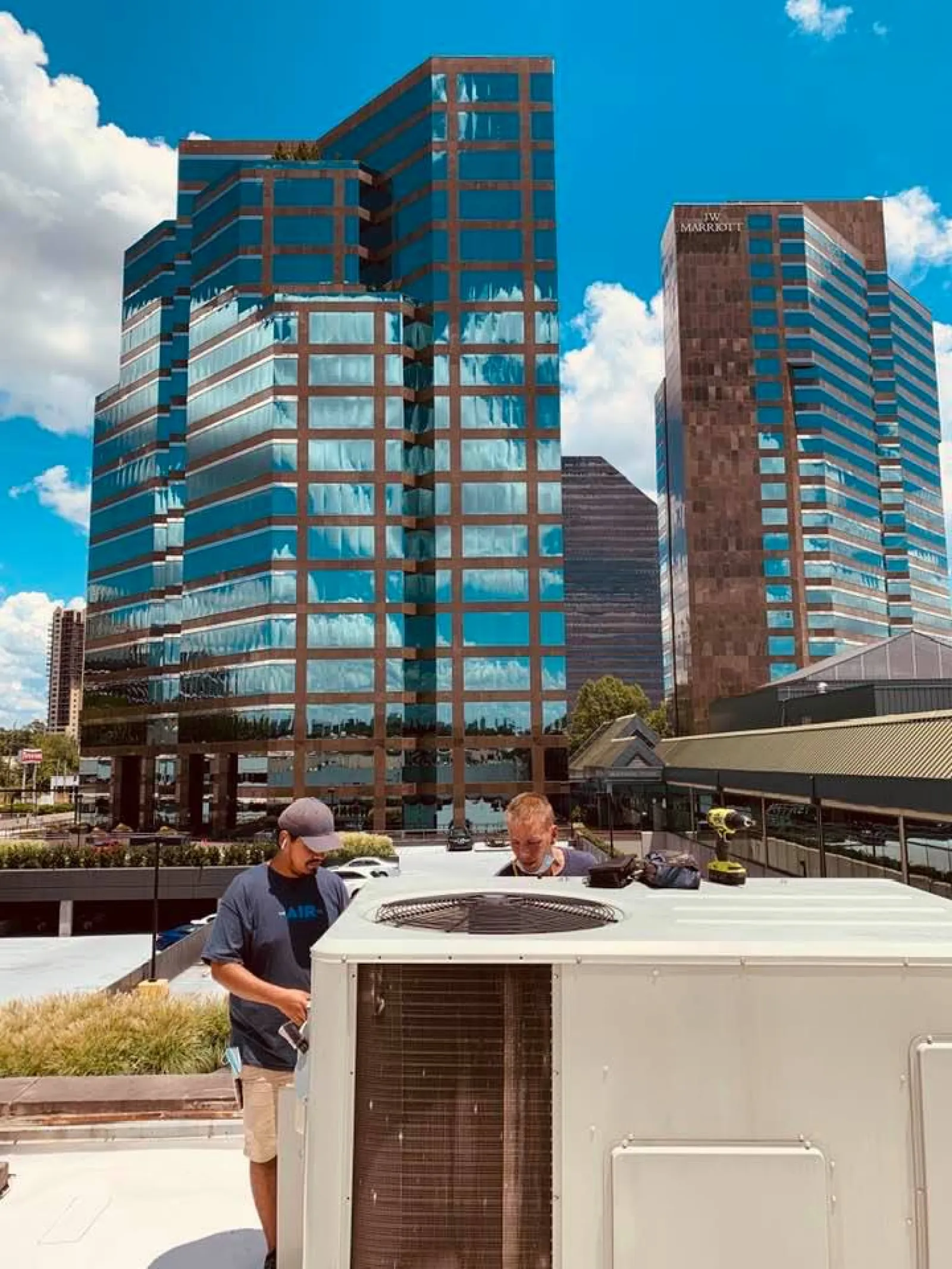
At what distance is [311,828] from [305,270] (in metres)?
67.8

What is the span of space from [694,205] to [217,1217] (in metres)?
122

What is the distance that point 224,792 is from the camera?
2431 inches

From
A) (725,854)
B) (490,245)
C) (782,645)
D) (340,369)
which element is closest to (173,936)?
(725,854)

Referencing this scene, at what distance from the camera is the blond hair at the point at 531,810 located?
526 centimetres

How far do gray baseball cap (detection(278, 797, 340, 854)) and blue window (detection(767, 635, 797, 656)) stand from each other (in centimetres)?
9944

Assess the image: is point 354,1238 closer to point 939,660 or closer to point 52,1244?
point 52,1244

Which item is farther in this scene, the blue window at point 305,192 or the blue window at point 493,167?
the blue window at point 305,192

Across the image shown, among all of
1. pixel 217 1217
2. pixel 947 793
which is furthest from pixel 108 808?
pixel 217 1217

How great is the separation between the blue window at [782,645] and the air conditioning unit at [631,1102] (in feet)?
328

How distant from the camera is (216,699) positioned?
6194cm

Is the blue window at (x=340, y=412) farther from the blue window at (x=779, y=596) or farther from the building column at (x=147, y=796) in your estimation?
the blue window at (x=779, y=596)

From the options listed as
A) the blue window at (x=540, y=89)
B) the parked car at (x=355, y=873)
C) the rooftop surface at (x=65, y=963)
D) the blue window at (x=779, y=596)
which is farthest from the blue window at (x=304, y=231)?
the blue window at (x=779, y=596)

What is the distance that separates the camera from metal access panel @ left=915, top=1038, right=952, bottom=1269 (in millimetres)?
2736

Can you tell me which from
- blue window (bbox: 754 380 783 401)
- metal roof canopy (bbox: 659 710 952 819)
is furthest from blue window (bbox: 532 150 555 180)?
metal roof canopy (bbox: 659 710 952 819)
